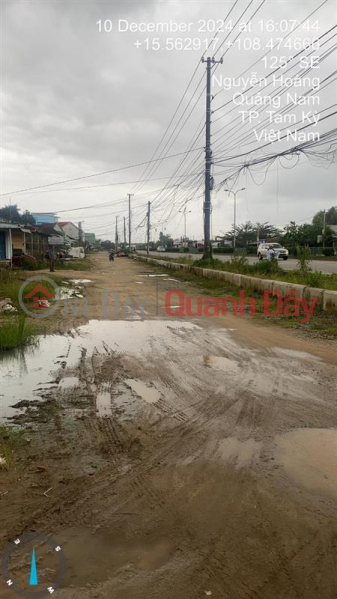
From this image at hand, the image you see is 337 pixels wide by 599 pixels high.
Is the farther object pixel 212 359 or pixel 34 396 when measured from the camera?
pixel 212 359

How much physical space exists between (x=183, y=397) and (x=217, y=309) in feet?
23.7

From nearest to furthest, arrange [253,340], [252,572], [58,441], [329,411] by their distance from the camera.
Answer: [252,572] → [58,441] → [329,411] → [253,340]

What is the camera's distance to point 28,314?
35.0 ft

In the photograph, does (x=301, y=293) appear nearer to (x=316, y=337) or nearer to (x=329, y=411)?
(x=316, y=337)

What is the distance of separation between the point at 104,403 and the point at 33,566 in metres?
→ 2.42

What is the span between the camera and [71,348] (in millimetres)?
7383

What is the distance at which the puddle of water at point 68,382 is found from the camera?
17.5 feet

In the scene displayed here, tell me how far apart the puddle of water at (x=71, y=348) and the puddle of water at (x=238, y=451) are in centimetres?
216

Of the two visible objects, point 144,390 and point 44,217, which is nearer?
point 144,390

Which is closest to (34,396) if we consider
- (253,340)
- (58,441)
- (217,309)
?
(58,441)

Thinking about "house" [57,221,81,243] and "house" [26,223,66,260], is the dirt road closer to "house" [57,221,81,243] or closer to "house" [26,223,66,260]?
"house" [26,223,66,260]

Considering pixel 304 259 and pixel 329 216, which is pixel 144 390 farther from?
pixel 329 216

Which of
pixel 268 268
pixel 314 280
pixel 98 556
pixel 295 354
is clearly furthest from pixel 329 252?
pixel 98 556

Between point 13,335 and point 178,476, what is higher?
point 13,335
